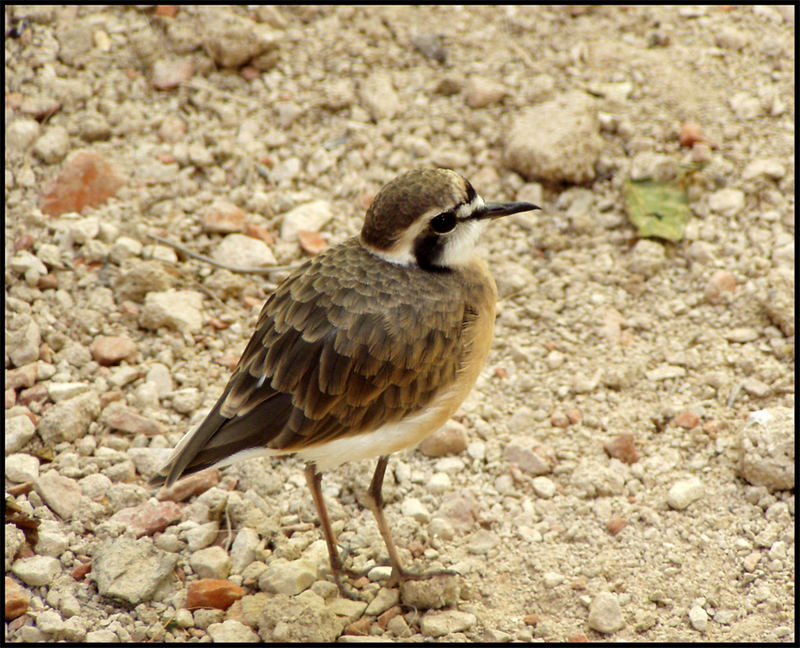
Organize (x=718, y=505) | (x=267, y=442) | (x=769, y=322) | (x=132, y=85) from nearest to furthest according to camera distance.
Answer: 1. (x=267, y=442)
2. (x=718, y=505)
3. (x=769, y=322)
4. (x=132, y=85)

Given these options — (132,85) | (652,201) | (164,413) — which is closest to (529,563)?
(164,413)

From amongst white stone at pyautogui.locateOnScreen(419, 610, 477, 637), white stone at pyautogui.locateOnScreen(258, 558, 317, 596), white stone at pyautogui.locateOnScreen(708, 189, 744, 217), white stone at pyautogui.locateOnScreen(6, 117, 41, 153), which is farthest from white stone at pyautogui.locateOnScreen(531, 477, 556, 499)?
white stone at pyautogui.locateOnScreen(6, 117, 41, 153)

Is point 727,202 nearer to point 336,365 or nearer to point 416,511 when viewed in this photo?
point 416,511

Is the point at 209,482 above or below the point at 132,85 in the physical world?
below

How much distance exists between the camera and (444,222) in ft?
15.4

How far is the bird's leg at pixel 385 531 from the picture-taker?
15.9 ft

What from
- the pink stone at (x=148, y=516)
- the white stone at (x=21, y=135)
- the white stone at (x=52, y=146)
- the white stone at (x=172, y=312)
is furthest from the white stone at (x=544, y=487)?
the white stone at (x=21, y=135)

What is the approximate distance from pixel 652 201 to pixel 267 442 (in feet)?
11.5

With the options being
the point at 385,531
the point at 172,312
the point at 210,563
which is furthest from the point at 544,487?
the point at 172,312

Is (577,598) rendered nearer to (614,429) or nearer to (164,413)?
(614,429)

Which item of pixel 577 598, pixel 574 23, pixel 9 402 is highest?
pixel 574 23

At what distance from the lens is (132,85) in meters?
7.11

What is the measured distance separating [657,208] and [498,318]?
1388mm

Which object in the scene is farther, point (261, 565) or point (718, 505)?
point (718, 505)
